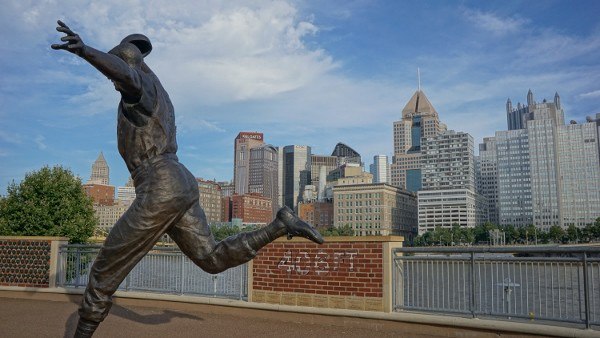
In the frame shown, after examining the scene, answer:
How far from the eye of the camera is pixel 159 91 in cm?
414

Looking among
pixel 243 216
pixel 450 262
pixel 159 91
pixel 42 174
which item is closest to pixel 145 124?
pixel 159 91

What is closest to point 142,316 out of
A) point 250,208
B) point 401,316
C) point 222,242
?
point 401,316

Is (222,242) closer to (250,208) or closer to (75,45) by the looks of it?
(75,45)

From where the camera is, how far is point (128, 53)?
3.96 meters

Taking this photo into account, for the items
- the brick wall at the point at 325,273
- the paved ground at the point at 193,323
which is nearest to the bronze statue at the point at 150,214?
the paved ground at the point at 193,323

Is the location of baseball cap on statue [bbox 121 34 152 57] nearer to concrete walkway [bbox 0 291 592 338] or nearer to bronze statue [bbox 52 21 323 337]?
bronze statue [bbox 52 21 323 337]

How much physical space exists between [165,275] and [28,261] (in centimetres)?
331

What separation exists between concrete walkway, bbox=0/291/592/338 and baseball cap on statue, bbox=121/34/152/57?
4.32 meters

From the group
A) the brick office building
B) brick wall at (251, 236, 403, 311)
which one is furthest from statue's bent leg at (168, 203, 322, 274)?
the brick office building

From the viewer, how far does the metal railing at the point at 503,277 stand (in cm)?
702

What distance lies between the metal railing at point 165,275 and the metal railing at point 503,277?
10.3 feet

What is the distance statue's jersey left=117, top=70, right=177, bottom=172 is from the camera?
3.94 m

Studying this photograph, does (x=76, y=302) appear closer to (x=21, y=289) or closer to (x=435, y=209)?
(x=21, y=289)

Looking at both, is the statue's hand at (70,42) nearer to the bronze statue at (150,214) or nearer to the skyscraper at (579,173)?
the bronze statue at (150,214)
